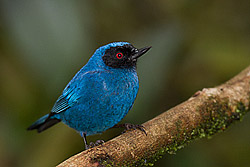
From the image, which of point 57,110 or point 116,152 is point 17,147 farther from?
point 116,152

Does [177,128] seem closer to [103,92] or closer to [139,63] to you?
[103,92]

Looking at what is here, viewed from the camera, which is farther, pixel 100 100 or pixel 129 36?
pixel 129 36

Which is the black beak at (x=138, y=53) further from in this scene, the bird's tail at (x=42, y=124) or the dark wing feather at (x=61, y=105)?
the bird's tail at (x=42, y=124)

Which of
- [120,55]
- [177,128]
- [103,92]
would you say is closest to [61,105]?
[103,92]

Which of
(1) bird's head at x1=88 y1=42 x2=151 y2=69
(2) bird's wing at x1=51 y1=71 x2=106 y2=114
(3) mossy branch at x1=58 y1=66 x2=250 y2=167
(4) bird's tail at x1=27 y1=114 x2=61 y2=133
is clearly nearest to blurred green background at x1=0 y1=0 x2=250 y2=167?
(4) bird's tail at x1=27 y1=114 x2=61 y2=133

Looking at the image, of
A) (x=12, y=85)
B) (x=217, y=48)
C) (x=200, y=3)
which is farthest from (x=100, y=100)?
(x=200, y=3)

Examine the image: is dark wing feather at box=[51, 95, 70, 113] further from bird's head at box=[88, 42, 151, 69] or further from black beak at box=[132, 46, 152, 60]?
black beak at box=[132, 46, 152, 60]
